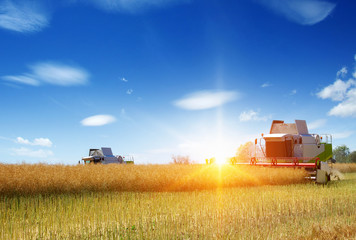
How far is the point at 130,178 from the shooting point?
40.1ft

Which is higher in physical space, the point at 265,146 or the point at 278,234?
the point at 265,146

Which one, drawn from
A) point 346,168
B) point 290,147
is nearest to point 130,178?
point 290,147

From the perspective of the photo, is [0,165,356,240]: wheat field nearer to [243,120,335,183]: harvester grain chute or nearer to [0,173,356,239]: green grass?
[0,173,356,239]: green grass

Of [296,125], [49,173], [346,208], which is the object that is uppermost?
[296,125]

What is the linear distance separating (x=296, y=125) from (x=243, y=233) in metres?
13.8

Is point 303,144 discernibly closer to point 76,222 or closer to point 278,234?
point 278,234

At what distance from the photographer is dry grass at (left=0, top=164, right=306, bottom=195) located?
34.6ft

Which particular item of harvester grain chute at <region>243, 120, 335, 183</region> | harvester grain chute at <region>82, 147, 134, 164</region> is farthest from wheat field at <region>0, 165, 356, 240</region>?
harvester grain chute at <region>82, 147, 134, 164</region>

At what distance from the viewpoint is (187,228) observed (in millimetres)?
5898

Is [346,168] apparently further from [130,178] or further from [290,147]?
[130,178]

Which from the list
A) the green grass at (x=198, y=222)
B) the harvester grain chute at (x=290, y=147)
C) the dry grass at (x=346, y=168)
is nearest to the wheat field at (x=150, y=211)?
the green grass at (x=198, y=222)

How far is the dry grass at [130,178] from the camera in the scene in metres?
10.5

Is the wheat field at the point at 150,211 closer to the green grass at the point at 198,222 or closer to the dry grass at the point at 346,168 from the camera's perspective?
the green grass at the point at 198,222

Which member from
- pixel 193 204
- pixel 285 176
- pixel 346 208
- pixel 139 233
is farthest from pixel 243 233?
pixel 285 176
